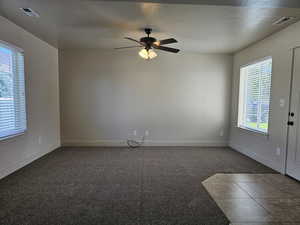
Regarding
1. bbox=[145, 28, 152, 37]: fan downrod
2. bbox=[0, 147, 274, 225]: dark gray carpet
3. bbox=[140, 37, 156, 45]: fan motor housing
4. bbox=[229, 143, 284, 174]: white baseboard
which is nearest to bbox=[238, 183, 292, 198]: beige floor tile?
bbox=[0, 147, 274, 225]: dark gray carpet

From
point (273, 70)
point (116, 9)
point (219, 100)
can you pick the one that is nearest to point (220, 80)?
point (219, 100)

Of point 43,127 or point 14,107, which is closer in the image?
point 14,107

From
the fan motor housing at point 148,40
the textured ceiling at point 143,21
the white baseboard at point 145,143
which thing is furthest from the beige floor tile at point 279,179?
the fan motor housing at point 148,40

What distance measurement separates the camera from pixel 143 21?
10.1ft

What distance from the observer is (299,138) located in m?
2.99

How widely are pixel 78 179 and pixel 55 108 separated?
2.52 metres

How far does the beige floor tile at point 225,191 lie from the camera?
2.56 m

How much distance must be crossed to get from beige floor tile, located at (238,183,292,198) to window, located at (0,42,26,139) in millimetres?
3980

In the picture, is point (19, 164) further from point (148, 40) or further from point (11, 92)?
point (148, 40)

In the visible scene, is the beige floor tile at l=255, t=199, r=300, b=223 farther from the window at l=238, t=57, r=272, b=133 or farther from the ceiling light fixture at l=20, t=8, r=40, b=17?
the ceiling light fixture at l=20, t=8, r=40, b=17

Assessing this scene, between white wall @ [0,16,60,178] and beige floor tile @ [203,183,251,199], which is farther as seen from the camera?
white wall @ [0,16,60,178]

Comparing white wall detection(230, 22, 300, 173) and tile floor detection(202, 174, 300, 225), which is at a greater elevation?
white wall detection(230, 22, 300, 173)

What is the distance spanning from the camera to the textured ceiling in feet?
8.36

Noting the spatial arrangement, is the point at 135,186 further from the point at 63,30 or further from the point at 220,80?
the point at 220,80
